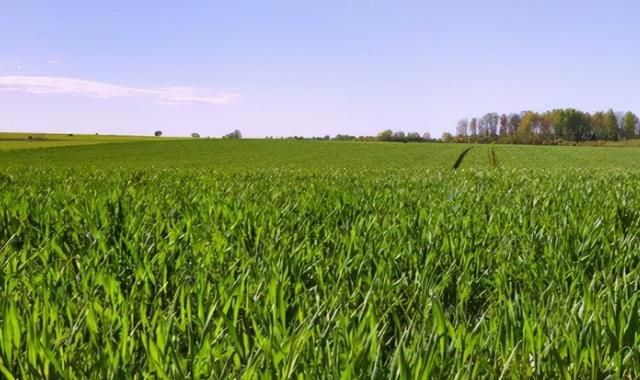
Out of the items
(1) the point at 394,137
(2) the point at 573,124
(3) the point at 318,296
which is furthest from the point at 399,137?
(3) the point at 318,296

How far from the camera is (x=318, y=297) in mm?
1637

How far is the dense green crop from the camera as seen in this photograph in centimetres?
124

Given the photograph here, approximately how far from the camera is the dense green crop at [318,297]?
4.05ft

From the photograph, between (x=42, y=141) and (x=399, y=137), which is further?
(x=399, y=137)

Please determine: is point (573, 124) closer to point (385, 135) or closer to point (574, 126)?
point (574, 126)

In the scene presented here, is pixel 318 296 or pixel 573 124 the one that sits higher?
pixel 573 124

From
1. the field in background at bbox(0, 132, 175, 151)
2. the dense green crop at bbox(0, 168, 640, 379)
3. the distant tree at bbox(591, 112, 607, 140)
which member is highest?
the distant tree at bbox(591, 112, 607, 140)

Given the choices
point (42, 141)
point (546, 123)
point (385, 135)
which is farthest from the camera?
point (546, 123)

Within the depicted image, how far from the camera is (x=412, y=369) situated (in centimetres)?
111

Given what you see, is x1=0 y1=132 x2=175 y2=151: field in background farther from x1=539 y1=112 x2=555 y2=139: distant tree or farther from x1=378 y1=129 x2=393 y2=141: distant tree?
x1=539 y1=112 x2=555 y2=139: distant tree

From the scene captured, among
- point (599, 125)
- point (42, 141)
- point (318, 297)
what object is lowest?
point (318, 297)

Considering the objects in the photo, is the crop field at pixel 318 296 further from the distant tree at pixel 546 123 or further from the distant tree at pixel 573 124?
the distant tree at pixel 546 123

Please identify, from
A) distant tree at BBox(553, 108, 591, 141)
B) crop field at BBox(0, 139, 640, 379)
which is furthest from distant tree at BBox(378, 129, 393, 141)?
crop field at BBox(0, 139, 640, 379)

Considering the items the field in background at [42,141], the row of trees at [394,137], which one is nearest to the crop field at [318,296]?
the field in background at [42,141]
